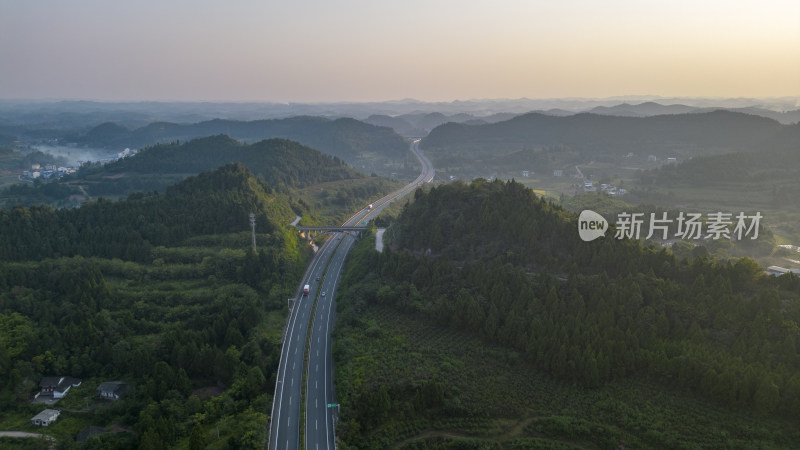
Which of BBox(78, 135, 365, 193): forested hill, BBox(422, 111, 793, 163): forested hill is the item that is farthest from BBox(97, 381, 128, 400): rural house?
BBox(422, 111, 793, 163): forested hill

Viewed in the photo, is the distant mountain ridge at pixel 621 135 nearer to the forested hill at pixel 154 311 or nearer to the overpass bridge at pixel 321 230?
the overpass bridge at pixel 321 230

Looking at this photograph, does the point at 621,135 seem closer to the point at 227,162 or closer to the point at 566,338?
the point at 227,162

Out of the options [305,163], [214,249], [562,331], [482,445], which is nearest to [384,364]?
[482,445]

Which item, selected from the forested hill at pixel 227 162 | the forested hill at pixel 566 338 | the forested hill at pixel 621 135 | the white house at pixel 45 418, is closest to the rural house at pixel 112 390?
the white house at pixel 45 418

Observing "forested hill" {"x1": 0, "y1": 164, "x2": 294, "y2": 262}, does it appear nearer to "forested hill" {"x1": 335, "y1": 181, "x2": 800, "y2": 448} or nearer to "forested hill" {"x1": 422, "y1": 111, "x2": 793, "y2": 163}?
"forested hill" {"x1": 335, "y1": 181, "x2": 800, "y2": 448}

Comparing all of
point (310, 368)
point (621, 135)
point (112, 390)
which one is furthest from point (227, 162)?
point (621, 135)

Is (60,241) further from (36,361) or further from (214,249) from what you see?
(36,361)
